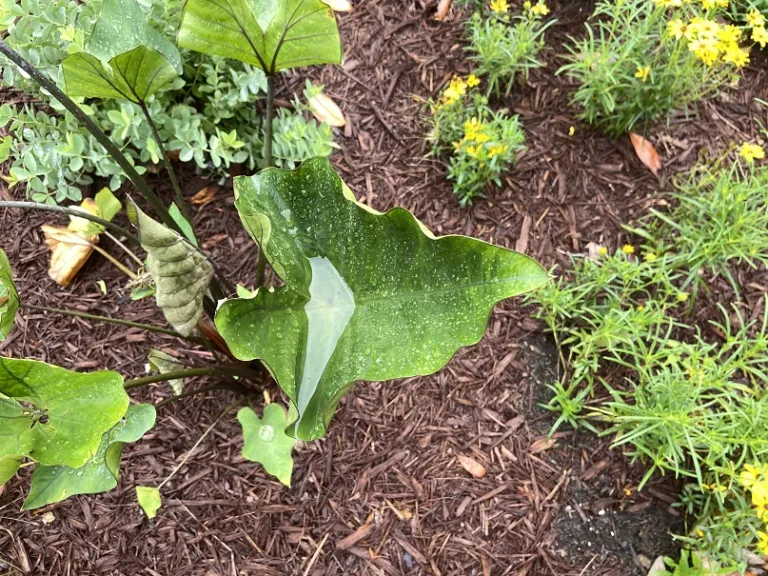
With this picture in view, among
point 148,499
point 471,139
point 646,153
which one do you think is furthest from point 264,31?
point 646,153

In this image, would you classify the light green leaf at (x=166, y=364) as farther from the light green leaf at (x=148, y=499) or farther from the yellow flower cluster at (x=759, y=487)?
the yellow flower cluster at (x=759, y=487)

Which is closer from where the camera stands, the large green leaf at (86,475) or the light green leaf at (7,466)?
the light green leaf at (7,466)

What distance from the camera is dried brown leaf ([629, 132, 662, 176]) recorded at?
69.1 inches

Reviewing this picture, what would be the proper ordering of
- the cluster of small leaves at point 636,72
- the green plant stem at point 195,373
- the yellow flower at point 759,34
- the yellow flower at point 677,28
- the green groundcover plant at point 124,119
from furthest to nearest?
the cluster of small leaves at point 636,72 < the yellow flower at point 759,34 < the yellow flower at point 677,28 < the green groundcover plant at point 124,119 < the green plant stem at point 195,373

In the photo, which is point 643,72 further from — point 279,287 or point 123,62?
point 123,62

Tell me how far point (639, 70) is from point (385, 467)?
1.33m

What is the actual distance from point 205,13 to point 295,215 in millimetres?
349

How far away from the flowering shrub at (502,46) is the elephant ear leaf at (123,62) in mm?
980

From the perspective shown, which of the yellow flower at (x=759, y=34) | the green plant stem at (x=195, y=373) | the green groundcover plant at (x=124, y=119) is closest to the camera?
the green plant stem at (x=195, y=373)

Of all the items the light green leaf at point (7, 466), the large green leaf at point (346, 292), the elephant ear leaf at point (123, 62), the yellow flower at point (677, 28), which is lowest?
the light green leaf at point (7, 466)

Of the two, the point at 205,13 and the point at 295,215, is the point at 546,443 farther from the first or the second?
the point at 205,13

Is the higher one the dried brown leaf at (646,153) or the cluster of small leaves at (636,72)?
the cluster of small leaves at (636,72)

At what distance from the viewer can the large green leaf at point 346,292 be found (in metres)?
0.86

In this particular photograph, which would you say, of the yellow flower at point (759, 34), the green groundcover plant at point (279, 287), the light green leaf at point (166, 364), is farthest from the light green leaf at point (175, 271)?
the yellow flower at point (759, 34)
